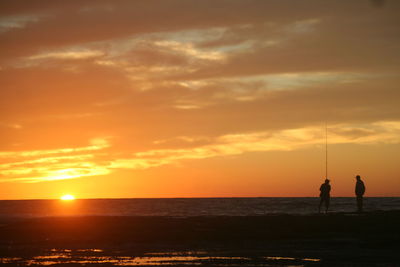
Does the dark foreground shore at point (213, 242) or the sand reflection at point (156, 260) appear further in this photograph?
the dark foreground shore at point (213, 242)

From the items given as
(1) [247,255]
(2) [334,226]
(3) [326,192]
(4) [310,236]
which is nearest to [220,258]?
(1) [247,255]

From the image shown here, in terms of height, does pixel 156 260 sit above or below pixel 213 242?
below

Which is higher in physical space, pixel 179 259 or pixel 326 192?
pixel 326 192

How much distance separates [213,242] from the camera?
89.1ft

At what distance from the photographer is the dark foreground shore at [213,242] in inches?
840

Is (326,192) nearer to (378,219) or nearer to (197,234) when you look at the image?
(378,219)

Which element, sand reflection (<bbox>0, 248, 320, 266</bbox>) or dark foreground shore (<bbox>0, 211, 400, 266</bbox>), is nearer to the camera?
sand reflection (<bbox>0, 248, 320, 266</bbox>)

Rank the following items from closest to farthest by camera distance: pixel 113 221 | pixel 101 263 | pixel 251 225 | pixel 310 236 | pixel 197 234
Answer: pixel 101 263
pixel 310 236
pixel 197 234
pixel 251 225
pixel 113 221

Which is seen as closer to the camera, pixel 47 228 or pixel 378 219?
pixel 378 219

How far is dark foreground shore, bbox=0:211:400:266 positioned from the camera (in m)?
21.3

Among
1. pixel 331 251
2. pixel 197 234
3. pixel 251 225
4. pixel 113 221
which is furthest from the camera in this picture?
pixel 113 221

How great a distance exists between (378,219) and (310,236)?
6.09 m

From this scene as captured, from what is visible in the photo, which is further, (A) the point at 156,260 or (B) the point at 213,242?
(B) the point at 213,242

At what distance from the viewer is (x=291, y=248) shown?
24234 mm
